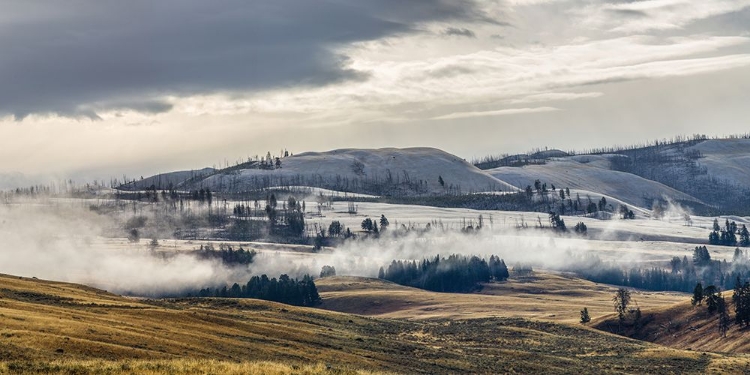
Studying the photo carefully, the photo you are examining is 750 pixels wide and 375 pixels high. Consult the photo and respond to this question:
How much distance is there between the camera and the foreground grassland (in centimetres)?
6456

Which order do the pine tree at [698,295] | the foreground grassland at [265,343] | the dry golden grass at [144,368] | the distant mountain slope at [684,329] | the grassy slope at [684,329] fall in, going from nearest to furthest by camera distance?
1. the dry golden grass at [144,368]
2. the foreground grassland at [265,343]
3. the grassy slope at [684,329]
4. the distant mountain slope at [684,329]
5. the pine tree at [698,295]

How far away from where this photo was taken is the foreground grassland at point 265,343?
2542 inches

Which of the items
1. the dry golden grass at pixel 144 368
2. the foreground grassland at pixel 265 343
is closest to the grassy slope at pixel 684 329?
the foreground grassland at pixel 265 343

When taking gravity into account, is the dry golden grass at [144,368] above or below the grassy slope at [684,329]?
above

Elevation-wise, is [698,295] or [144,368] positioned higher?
[144,368]

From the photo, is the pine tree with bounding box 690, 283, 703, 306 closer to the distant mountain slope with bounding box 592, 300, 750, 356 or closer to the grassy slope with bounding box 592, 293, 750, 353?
the distant mountain slope with bounding box 592, 300, 750, 356

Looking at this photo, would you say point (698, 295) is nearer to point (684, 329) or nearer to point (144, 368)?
point (684, 329)

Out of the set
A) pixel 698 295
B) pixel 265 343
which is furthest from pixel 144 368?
pixel 698 295

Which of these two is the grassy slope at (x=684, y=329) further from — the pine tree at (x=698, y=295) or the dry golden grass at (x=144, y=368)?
the dry golden grass at (x=144, y=368)

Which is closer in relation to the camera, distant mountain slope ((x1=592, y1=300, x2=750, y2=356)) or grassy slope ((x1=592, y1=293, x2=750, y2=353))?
grassy slope ((x1=592, y1=293, x2=750, y2=353))

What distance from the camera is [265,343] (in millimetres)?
96938

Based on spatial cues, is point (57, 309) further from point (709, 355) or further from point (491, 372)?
point (709, 355)

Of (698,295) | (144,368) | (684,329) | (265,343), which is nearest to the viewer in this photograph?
(144,368)

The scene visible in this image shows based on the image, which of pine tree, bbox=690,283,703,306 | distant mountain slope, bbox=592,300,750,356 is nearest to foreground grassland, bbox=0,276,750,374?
distant mountain slope, bbox=592,300,750,356
